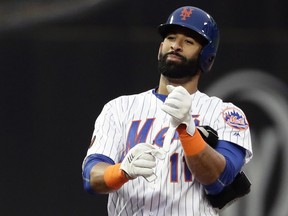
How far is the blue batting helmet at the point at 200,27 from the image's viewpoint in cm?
335

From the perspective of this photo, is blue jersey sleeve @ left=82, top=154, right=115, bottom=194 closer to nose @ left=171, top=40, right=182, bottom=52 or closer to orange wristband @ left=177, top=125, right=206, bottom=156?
orange wristband @ left=177, top=125, right=206, bottom=156

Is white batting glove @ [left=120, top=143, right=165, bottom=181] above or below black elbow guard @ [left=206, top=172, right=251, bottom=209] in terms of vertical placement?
above

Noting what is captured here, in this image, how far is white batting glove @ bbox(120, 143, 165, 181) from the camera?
2.96 m

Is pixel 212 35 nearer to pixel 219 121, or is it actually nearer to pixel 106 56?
pixel 219 121

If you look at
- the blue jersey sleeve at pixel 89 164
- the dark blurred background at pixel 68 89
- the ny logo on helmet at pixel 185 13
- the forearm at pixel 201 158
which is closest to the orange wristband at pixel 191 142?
the forearm at pixel 201 158

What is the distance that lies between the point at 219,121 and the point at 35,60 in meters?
1.87

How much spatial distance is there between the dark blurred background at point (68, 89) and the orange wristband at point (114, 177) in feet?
6.15

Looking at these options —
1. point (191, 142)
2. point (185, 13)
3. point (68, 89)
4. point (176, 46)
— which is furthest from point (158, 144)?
point (68, 89)

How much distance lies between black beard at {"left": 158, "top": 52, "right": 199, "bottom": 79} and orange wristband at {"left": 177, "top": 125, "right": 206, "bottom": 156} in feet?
1.09

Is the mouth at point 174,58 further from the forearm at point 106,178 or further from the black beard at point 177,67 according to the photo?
the forearm at point 106,178

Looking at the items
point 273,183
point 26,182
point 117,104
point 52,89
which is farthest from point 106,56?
point 117,104

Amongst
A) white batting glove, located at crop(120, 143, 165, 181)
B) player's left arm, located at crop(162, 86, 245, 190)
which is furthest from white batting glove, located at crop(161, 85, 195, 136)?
white batting glove, located at crop(120, 143, 165, 181)

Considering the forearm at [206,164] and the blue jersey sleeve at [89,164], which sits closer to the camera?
the forearm at [206,164]

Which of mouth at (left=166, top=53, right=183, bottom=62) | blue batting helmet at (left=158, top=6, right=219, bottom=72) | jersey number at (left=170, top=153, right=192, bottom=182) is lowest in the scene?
jersey number at (left=170, top=153, right=192, bottom=182)
